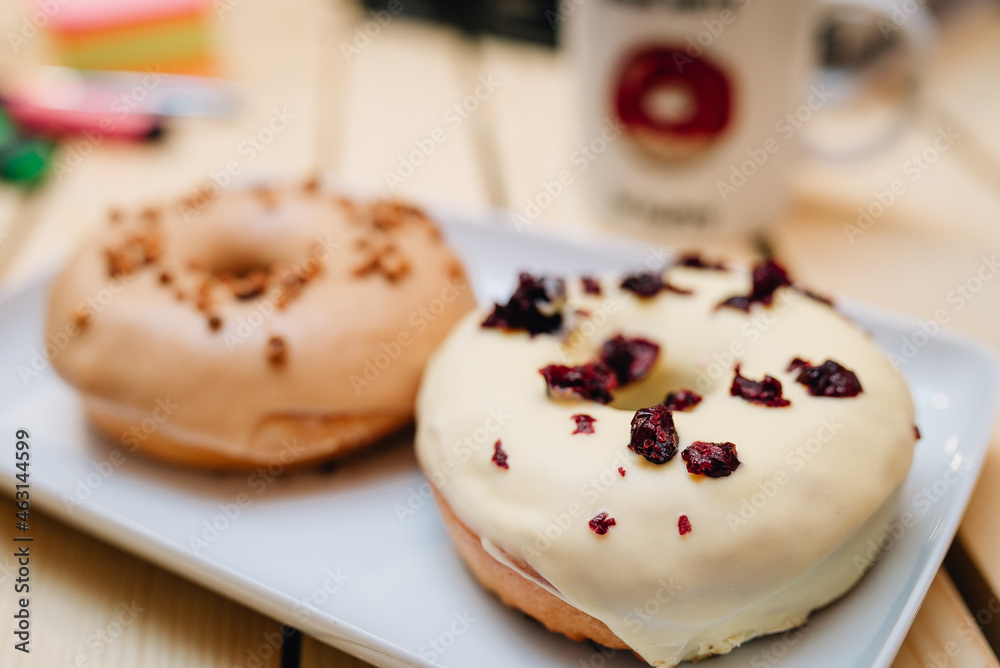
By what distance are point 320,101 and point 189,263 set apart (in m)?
1.06

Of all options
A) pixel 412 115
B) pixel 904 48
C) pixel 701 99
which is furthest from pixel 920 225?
pixel 412 115

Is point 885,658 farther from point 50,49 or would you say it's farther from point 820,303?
point 50,49

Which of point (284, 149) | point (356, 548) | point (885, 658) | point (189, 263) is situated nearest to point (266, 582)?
point (356, 548)

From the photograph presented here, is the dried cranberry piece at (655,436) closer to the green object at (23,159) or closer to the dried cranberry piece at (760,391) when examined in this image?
the dried cranberry piece at (760,391)

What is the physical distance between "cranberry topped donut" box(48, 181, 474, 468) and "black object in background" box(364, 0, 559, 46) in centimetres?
128

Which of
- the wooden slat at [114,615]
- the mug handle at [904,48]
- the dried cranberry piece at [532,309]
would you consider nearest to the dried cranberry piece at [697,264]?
the dried cranberry piece at [532,309]

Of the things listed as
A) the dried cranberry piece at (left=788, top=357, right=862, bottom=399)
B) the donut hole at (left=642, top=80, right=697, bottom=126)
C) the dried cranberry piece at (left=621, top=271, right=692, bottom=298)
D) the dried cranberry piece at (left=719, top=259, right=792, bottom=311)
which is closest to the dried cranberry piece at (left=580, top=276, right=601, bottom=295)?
the dried cranberry piece at (left=621, top=271, right=692, bottom=298)

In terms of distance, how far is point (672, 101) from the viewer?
1310mm

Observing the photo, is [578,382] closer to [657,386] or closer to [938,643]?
[657,386]

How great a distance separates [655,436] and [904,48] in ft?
3.12

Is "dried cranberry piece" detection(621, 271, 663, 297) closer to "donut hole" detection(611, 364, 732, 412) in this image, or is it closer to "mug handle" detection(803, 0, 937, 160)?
"donut hole" detection(611, 364, 732, 412)

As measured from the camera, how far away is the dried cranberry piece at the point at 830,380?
79 cm

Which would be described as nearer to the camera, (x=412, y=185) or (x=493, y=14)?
(x=412, y=185)

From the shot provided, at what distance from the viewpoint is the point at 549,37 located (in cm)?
219
